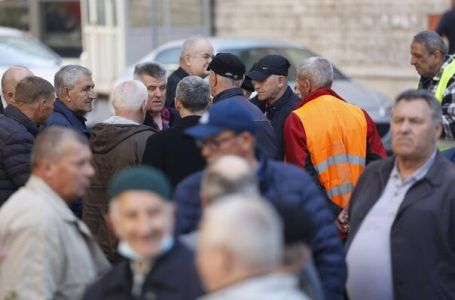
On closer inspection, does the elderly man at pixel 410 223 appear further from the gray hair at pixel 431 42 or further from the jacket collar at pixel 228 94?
the gray hair at pixel 431 42

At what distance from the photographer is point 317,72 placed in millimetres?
8422

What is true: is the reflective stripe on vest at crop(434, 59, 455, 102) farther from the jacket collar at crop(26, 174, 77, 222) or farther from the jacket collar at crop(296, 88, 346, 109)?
the jacket collar at crop(26, 174, 77, 222)

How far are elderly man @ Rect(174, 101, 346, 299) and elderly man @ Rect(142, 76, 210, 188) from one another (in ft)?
4.85

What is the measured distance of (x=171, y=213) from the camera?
4566 millimetres

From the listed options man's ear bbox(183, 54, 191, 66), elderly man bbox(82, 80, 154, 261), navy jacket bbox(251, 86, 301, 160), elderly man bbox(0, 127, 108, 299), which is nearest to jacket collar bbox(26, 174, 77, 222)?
elderly man bbox(0, 127, 108, 299)

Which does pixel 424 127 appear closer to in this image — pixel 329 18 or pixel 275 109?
pixel 275 109

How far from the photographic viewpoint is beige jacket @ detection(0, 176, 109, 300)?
4945 mm

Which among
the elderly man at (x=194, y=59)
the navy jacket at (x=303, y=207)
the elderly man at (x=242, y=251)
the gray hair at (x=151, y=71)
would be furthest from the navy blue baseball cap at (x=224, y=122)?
the elderly man at (x=194, y=59)

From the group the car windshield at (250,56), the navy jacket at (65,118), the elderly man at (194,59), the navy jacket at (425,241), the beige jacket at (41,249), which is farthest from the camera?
the car windshield at (250,56)

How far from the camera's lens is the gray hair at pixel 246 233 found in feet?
11.8

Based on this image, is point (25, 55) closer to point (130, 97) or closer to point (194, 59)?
point (194, 59)

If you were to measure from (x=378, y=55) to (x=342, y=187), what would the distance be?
1277 cm

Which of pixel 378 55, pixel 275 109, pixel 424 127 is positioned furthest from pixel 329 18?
pixel 424 127

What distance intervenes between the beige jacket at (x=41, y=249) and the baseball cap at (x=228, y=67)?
347 centimetres
